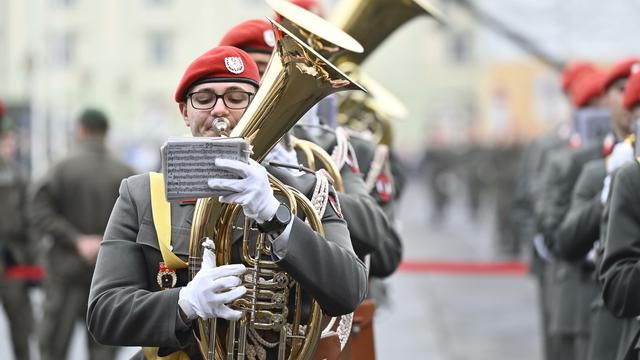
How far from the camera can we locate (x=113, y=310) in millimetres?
3873

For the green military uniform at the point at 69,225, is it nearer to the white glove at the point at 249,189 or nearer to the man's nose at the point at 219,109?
the man's nose at the point at 219,109

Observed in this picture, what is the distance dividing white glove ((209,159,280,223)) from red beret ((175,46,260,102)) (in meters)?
0.50

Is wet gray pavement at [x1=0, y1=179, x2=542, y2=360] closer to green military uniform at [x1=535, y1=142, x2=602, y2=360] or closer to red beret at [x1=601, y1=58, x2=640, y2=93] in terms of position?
green military uniform at [x1=535, y1=142, x2=602, y2=360]

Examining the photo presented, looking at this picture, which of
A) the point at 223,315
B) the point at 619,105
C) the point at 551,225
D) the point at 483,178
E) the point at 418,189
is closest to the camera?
the point at 223,315

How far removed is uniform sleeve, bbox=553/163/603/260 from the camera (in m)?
6.10

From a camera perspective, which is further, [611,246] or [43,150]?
[43,150]

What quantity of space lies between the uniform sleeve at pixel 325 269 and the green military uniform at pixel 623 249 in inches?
40.9

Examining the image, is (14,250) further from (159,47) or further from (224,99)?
(159,47)

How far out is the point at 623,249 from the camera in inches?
184

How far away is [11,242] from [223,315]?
→ 5.96m

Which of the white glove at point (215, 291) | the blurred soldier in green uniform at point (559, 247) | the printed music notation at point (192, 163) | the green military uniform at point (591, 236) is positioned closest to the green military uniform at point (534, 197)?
the blurred soldier in green uniform at point (559, 247)

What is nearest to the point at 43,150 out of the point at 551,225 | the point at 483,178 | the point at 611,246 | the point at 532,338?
the point at 483,178

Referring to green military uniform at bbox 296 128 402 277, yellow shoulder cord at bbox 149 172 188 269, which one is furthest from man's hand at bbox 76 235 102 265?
yellow shoulder cord at bbox 149 172 188 269

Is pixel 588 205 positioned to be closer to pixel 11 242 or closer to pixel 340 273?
pixel 340 273
